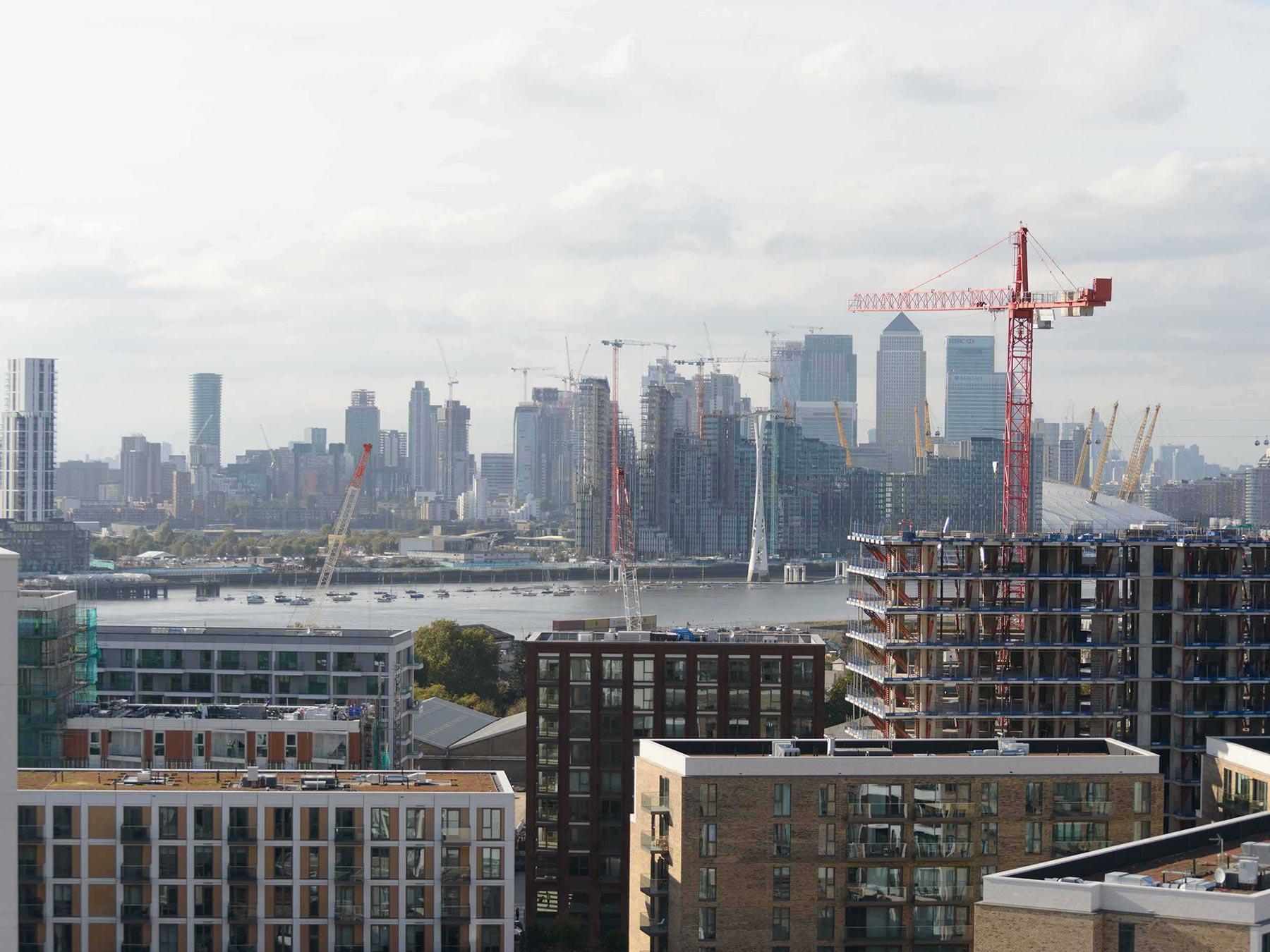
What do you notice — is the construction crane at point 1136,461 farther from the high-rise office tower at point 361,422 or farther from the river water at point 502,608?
the high-rise office tower at point 361,422

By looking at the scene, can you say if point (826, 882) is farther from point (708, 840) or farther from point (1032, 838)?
point (1032, 838)

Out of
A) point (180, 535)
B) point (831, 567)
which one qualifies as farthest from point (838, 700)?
point (180, 535)

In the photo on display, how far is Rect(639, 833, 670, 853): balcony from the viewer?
38.9 ft

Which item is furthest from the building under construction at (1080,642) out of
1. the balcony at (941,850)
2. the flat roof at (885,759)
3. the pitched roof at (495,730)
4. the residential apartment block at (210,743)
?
the pitched roof at (495,730)

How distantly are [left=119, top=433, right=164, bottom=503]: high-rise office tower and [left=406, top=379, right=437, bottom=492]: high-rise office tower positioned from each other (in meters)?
21.0

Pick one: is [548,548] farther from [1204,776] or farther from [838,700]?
[1204,776]

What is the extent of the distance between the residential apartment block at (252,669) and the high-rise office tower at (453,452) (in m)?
134

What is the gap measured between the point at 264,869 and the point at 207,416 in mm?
150265

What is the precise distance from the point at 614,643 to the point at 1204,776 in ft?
17.4

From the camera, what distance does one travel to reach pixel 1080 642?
16656mm

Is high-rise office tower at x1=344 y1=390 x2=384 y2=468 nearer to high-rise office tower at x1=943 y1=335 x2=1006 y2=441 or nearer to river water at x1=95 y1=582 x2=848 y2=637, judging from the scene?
high-rise office tower at x1=943 y1=335 x2=1006 y2=441

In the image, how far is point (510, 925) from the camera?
495 inches

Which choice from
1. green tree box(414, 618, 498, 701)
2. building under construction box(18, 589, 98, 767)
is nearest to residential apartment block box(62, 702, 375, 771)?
building under construction box(18, 589, 98, 767)

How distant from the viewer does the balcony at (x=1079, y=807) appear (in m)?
12.0
